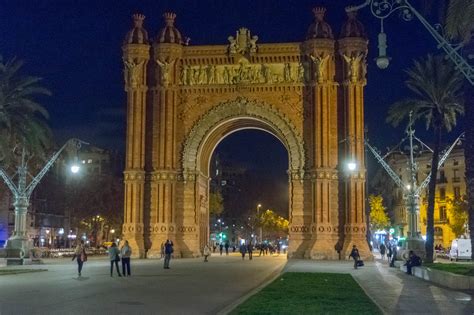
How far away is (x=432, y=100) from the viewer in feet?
126

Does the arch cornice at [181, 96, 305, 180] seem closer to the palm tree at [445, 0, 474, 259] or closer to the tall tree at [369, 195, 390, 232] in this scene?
the palm tree at [445, 0, 474, 259]

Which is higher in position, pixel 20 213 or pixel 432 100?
pixel 432 100

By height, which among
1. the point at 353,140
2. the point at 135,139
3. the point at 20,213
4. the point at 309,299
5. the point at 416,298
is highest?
the point at 135,139

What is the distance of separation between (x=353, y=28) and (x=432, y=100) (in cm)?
1314

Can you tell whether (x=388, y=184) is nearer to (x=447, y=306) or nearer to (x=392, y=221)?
(x=392, y=221)

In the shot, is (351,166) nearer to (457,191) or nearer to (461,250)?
(461,250)

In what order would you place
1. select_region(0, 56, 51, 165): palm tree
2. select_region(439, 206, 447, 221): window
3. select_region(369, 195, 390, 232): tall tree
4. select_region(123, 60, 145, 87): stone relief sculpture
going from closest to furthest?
select_region(0, 56, 51, 165): palm tree < select_region(123, 60, 145, 87): stone relief sculpture < select_region(439, 206, 447, 221): window < select_region(369, 195, 390, 232): tall tree

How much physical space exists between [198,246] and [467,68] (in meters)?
37.2

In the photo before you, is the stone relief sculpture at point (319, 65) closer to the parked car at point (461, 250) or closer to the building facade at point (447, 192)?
the parked car at point (461, 250)

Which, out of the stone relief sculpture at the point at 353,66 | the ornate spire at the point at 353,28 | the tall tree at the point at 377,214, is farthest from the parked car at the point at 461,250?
the tall tree at the point at 377,214

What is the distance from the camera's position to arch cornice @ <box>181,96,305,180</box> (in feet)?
164

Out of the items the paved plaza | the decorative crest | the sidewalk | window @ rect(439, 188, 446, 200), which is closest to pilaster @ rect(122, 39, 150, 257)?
the decorative crest

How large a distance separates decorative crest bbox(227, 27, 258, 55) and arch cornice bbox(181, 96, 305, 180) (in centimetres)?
358

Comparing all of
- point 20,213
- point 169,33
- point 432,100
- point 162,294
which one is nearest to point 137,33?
point 169,33
